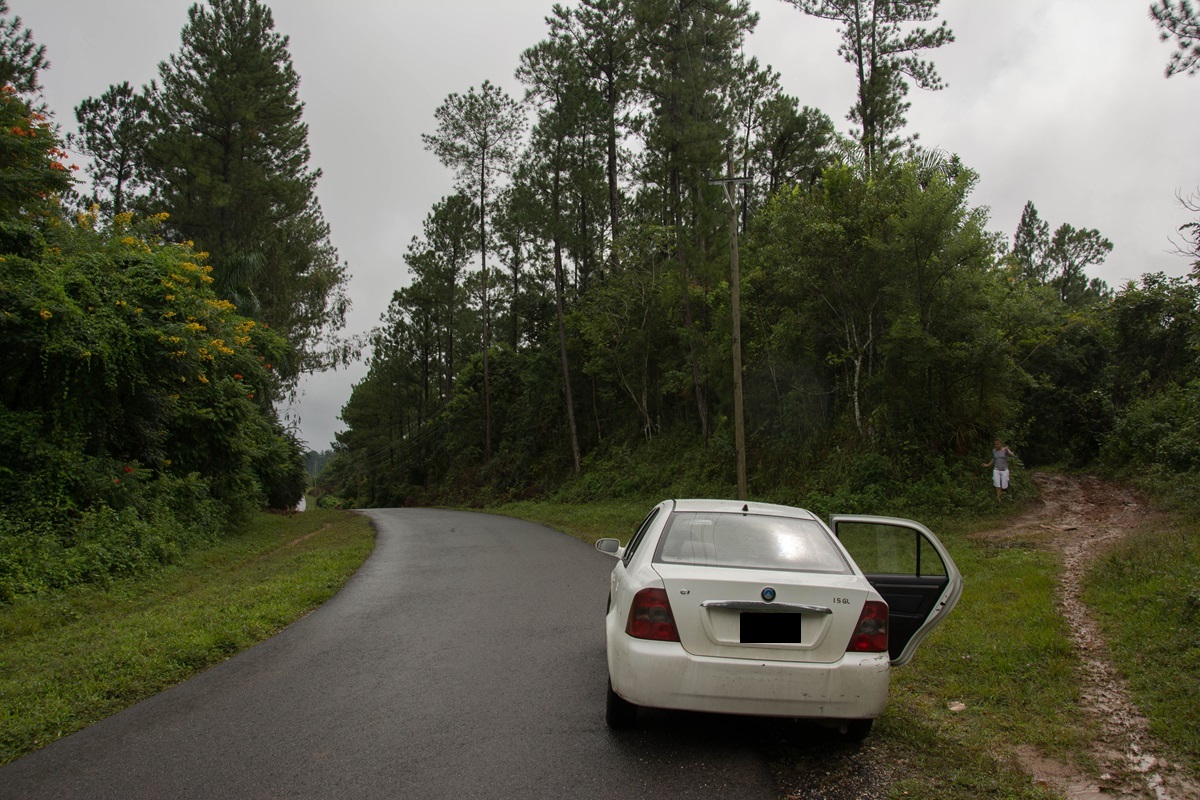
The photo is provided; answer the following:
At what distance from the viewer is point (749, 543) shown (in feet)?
16.0

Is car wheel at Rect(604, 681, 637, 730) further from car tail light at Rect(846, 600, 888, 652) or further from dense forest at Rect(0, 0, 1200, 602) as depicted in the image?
dense forest at Rect(0, 0, 1200, 602)

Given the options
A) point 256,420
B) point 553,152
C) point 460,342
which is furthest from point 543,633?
point 460,342

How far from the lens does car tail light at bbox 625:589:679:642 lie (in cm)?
411

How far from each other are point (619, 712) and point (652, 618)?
2.47 ft

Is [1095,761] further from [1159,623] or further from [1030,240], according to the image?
[1030,240]

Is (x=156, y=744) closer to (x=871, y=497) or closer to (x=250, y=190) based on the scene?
(x=871, y=497)

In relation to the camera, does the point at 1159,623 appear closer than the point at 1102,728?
No

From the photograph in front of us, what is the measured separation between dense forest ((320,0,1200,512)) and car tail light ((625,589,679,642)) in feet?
27.1

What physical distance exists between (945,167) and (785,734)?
17189mm

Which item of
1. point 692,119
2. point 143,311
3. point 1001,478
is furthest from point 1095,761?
point 692,119

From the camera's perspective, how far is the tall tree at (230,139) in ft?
78.8

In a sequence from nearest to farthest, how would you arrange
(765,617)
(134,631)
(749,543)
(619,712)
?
(765,617), (619,712), (749,543), (134,631)

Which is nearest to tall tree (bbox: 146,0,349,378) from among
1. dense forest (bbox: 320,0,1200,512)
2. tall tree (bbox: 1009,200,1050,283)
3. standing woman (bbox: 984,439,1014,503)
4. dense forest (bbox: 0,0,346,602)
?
dense forest (bbox: 0,0,346,602)

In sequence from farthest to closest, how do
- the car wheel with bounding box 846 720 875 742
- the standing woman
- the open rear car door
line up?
the standing woman < the open rear car door < the car wheel with bounding box 846 720 875 742
